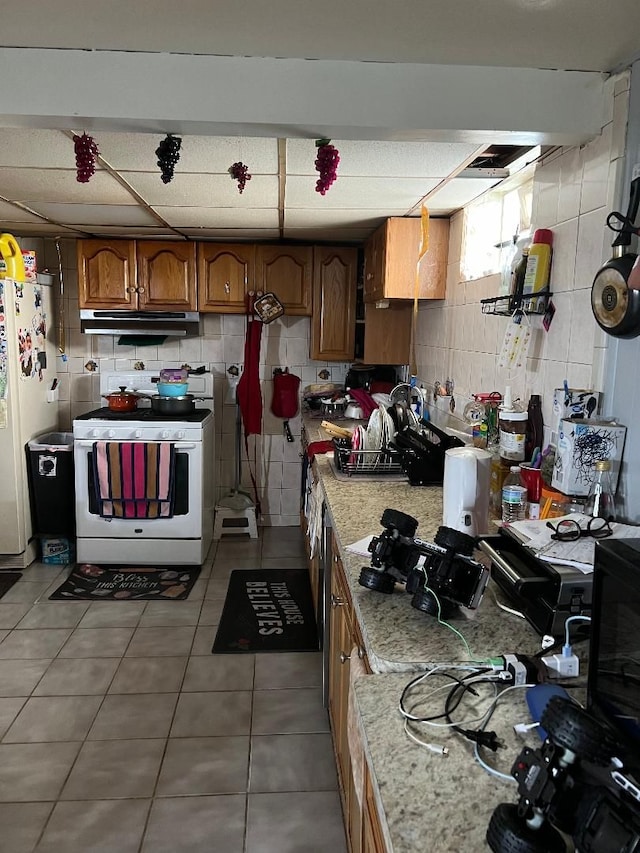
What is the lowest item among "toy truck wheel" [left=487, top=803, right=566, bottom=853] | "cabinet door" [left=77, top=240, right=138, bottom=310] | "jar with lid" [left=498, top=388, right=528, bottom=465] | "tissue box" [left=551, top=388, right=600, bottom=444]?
"toy truck wheel" [left=487, top=803, right=566, bottom=853]

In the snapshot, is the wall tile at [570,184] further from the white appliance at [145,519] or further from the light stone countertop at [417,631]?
the white appliance at [145,519]

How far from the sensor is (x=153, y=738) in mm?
2305

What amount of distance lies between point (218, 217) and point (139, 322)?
3.95ft

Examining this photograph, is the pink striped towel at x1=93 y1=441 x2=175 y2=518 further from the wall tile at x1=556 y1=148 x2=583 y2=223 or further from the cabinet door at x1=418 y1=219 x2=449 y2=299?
the wall tile at x1=556 y1=148 x2=583 y2=223

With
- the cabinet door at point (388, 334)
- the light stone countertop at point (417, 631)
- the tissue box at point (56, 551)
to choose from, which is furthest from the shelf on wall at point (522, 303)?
the tissue box at point (56, 551)

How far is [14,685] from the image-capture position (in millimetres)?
2611

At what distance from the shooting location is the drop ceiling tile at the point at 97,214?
123 inches

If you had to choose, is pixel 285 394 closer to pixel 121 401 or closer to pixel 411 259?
pixel 121 401

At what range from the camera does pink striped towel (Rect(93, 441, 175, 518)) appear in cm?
374

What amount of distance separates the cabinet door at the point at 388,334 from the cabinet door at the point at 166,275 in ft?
3.90

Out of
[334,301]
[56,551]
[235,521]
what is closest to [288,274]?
[334,301]

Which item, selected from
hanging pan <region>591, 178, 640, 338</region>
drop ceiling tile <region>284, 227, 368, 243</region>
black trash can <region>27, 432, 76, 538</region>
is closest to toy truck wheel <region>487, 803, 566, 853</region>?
hanging pan <region>591, 178, 640, 338</region>

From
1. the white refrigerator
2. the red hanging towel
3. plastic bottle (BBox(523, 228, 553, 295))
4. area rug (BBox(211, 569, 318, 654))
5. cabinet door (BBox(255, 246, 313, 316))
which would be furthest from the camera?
the red hanging towel

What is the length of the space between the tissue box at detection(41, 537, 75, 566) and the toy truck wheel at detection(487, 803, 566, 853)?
367 cm
